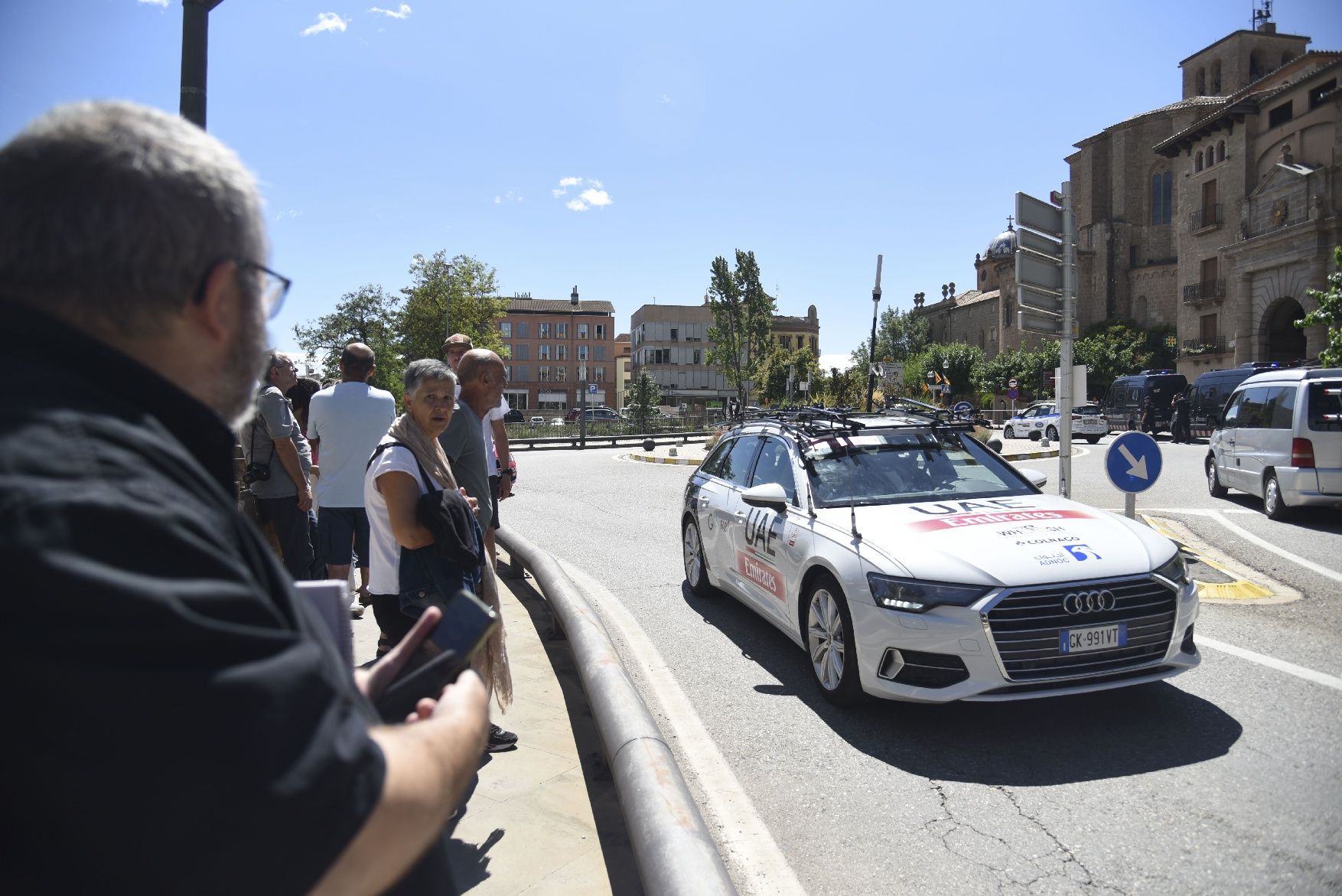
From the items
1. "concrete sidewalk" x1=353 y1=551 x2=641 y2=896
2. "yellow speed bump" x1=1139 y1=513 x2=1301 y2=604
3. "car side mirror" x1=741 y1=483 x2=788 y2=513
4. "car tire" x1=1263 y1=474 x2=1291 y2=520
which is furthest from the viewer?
"car tire" x1=1263 y1=474 x2=1291 y2=520

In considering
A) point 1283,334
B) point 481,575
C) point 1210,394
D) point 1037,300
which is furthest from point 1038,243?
point 1283,334

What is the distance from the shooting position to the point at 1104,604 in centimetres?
430

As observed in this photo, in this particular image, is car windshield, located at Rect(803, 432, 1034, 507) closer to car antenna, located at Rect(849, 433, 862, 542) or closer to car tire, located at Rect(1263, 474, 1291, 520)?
car antenna, located at Rect(849, 433, 862, 542)

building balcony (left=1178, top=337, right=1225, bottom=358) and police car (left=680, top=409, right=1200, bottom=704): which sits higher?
building balcony (left=1178, top=337, right=1225, bottom=358)

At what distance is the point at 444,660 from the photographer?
4.50ft

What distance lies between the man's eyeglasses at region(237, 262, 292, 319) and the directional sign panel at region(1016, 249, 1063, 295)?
8.69 metres

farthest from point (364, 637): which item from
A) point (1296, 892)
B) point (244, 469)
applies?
point (1296, 892)

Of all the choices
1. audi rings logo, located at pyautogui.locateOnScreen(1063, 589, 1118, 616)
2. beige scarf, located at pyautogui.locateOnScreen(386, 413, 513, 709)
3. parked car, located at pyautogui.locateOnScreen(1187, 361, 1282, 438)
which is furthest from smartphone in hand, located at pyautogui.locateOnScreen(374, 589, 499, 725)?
parked car, located at pyautogui.locateOnScreen(1187, 361, 1282, 438)

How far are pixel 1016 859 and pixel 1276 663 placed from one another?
11.3 feet

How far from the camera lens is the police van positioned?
3709 centimetres

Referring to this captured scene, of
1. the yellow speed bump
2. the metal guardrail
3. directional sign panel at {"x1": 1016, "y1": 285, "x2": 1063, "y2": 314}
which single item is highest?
directional sign panel at {"x1": 1016, "y1": 285, "x2": 1063, "y2": 314}

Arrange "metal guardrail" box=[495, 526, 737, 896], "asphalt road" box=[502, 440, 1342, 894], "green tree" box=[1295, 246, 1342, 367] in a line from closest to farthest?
"metal guardrail" box=[495, 526, 737, 896] < "asphalt road" box=[502, 440, 1342, 894] < "green tree" box=[1295, 246, 1342, 367]

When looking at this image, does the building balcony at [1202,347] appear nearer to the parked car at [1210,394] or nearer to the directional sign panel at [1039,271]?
the parked car at [1210,394]

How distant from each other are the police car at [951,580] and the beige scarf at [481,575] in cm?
183
